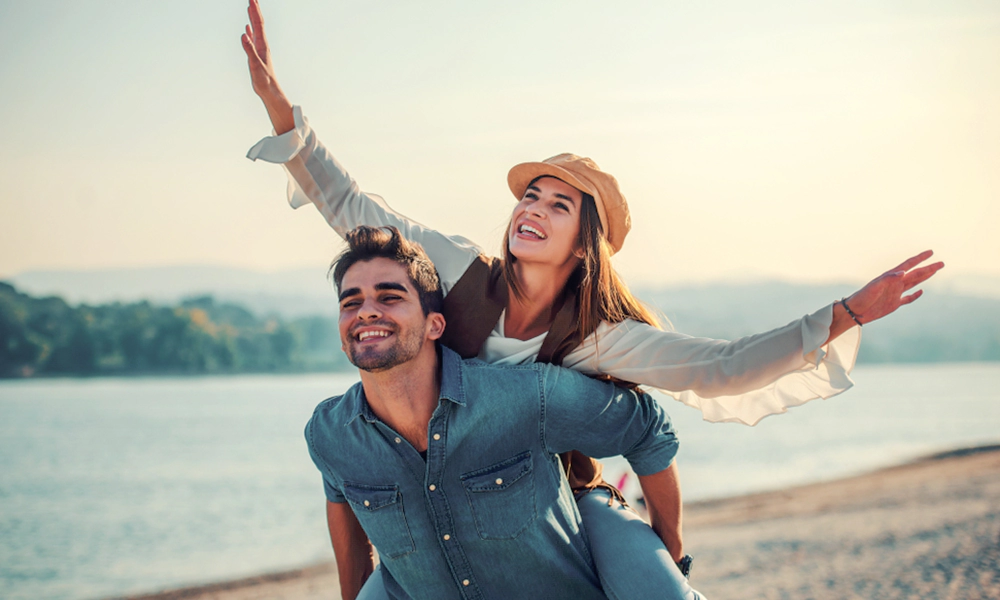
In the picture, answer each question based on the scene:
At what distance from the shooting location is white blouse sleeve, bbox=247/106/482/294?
142 inches

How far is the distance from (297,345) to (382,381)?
2511 inches

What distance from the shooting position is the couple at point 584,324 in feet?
10.1

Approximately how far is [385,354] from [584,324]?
87 centimetres

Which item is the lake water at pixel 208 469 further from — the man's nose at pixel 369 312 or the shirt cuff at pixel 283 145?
the man's nose at pixel 369 312

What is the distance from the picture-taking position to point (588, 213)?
3686 mm

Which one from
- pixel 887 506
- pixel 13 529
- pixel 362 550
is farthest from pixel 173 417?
pixel 362 550

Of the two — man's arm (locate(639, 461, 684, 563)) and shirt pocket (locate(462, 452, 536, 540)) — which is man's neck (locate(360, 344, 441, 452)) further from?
man's arm (locate(639, 461, 684, 563))

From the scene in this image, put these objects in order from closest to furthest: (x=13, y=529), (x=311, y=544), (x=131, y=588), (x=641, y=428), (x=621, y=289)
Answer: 1. (x=641, y=428)
2. (x=621, y=289)
3. (x=131, y=588)
4. (x=311, y=544)
5. (x=13, y=529)

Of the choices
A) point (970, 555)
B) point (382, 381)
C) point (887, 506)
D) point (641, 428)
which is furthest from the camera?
point (887, 506)

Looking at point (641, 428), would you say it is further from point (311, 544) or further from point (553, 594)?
point (311, 544)

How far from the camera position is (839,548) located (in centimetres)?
1370

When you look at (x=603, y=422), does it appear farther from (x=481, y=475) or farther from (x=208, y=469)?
(x=208, y=469)

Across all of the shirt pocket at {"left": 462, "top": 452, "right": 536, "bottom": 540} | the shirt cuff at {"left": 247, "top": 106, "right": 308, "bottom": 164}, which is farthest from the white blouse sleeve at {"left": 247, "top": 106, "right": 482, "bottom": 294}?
the shirt pocket at {"left": 462, "top": 452, "right": 536, "bottom": 540}

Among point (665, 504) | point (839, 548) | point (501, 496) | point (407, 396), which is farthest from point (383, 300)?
point (839, 548)
